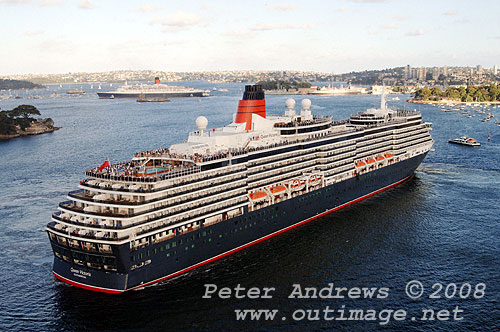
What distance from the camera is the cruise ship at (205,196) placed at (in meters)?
27.6

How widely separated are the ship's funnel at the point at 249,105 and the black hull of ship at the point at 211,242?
8.94 metres

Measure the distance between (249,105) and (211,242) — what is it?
48.7 feet

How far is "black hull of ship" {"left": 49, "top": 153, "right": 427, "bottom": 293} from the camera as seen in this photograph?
91.3 feet

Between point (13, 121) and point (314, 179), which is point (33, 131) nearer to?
point (13, 121)

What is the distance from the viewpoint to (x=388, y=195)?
5031 cm

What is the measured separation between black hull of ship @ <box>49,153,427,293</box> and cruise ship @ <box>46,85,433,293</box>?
0.08 meters

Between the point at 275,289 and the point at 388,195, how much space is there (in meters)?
25.7

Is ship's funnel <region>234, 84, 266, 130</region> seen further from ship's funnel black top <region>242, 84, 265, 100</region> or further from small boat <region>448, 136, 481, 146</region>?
small boat <region>448, 136, 481, 146</region>

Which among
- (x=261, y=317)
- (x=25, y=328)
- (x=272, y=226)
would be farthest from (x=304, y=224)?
(x=25, y=328)

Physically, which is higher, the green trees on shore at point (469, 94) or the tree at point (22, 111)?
the green trees on shore at point (469, 94)

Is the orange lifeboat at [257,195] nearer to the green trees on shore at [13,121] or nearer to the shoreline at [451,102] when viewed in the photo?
the green trees on shore at [13,121]

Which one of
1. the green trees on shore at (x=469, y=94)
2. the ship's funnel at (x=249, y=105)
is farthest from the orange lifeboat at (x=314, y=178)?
the green trees on shore at (x=469, y=94)

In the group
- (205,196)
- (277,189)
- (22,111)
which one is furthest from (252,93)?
(22,111)

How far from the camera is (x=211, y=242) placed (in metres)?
32.0
